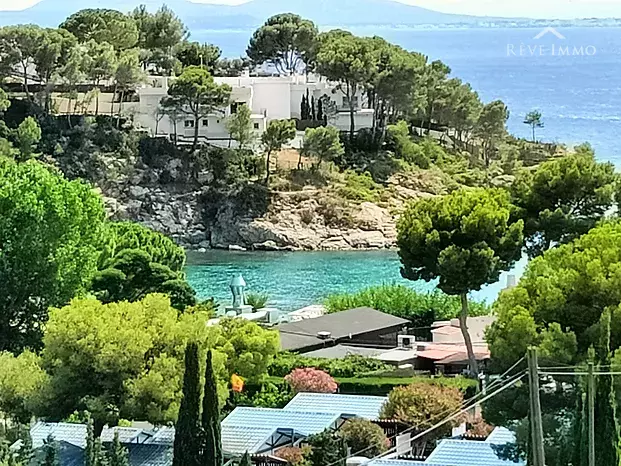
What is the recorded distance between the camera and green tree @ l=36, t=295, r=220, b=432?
1097cm

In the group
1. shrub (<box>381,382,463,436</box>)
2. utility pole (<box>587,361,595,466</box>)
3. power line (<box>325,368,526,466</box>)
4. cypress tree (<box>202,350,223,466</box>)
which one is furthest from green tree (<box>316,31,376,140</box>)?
utility pole (<box>587,361,595,466</box>)

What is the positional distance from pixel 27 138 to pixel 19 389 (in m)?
23.6

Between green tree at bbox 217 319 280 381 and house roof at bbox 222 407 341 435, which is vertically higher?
green tree at bbox 217 319 280 381

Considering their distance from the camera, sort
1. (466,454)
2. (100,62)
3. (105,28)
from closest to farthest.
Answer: (466,454), (100,62), (105,28)

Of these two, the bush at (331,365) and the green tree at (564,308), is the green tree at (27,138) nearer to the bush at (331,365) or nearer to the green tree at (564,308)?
the bush at (331,365)

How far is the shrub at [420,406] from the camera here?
11.3 meters

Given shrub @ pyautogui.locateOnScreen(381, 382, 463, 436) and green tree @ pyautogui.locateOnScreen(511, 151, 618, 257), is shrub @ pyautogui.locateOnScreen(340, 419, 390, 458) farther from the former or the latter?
green tree @ pyautogui.locateOnScreen(511, 151, 618, 257)

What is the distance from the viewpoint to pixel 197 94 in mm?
35719

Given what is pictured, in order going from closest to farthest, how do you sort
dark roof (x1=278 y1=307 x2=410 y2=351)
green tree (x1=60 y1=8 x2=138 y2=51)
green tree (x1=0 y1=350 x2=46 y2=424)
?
green tree (x1=0 y1=350 x2=46 y2=424), dark roof (x1=278 y1=307 x2=410 y2=351), green tree (x1=60 y1=8 x2=138 y2=51)

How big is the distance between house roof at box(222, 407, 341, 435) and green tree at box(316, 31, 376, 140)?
1037 inches

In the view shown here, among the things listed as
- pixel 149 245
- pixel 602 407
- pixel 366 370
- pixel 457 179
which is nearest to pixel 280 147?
pixel 457 179

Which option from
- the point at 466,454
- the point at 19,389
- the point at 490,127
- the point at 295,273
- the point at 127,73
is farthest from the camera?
the point at 490,127

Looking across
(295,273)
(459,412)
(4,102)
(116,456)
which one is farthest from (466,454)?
(4,102)
